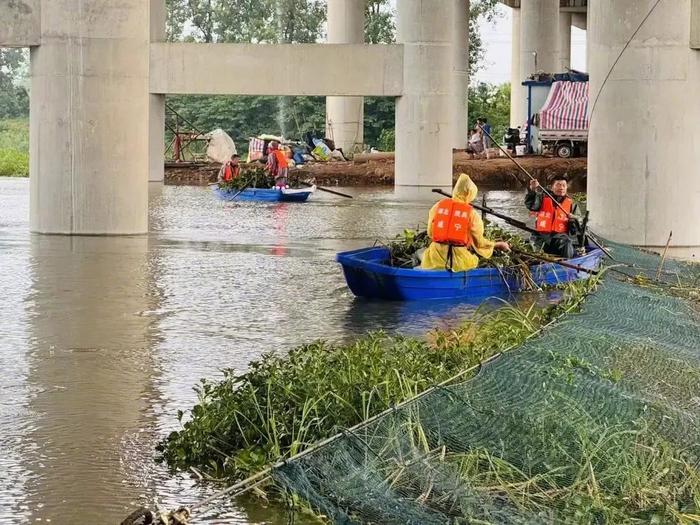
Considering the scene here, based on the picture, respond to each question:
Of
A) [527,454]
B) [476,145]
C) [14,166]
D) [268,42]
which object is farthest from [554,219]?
[268,42]

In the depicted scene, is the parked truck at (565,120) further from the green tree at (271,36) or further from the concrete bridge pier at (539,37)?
the green tree at (271,36)

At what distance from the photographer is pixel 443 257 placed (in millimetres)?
17266

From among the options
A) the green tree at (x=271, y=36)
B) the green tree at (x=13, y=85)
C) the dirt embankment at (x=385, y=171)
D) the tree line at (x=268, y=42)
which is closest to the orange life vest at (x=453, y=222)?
the dirt embankment at (x=385, y=171)

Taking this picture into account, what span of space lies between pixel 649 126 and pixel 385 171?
73.3 ft

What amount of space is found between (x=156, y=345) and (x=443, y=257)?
446cm

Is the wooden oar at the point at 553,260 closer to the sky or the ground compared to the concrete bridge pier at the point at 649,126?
closer to the ground

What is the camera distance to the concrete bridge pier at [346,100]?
51750 mm

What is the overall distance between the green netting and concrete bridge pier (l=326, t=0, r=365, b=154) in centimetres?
4217

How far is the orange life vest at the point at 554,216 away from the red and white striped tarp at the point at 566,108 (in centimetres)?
2600

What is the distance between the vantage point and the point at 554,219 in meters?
19.3

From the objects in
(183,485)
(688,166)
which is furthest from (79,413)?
(688,166)

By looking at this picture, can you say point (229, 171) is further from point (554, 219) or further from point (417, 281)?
point (417, 281)

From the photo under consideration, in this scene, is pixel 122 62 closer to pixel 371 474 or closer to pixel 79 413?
pixel 79 413

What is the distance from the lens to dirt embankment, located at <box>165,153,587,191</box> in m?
43.0
